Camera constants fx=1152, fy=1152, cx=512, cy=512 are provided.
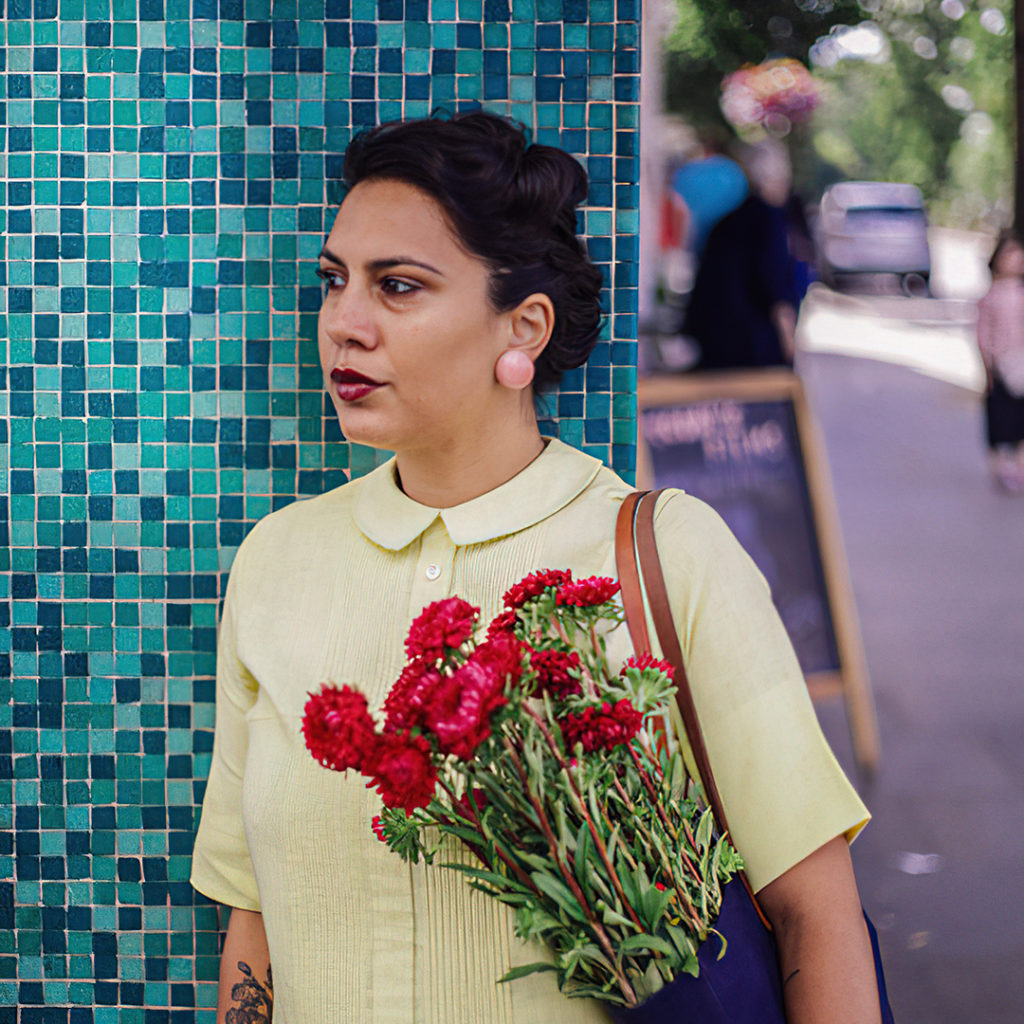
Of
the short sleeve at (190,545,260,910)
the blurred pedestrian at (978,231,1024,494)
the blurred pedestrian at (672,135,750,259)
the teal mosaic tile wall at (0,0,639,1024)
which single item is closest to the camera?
the short sleeve at (190,545,260,910)

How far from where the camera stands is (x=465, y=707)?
0.92m

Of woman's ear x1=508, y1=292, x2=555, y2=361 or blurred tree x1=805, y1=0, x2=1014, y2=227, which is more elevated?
blurred tree x1=805, y1=0, x2=1014, y2=227

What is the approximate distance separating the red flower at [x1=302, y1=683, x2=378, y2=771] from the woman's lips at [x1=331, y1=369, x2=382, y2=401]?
0.48m

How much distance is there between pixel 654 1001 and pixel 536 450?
68 cm

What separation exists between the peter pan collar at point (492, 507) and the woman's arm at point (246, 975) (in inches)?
22.3

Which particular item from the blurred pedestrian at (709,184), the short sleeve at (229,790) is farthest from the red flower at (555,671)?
the blurred pedestrian at (709,184)

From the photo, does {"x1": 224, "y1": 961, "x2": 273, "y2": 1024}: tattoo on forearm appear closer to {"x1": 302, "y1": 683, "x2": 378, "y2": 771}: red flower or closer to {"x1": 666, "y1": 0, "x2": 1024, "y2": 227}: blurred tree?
{"x1": 302, "y1": 683, "x2": 378, "y2": 771}: red flower

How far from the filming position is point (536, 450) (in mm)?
1500

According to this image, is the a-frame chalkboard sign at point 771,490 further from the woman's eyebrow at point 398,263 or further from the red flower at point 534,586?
the red flower at point 534,586

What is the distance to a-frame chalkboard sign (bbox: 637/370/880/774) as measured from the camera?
3711 millimetres

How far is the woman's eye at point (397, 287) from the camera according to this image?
4.37ft

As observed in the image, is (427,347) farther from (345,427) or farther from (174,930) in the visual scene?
(174,930)

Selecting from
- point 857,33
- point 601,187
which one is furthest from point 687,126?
point 601,187

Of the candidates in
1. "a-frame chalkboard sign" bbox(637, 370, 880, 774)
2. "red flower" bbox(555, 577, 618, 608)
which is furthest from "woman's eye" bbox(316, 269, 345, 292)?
"a-frame chalkboard sign" bbox(637, 370, 880, 774)
